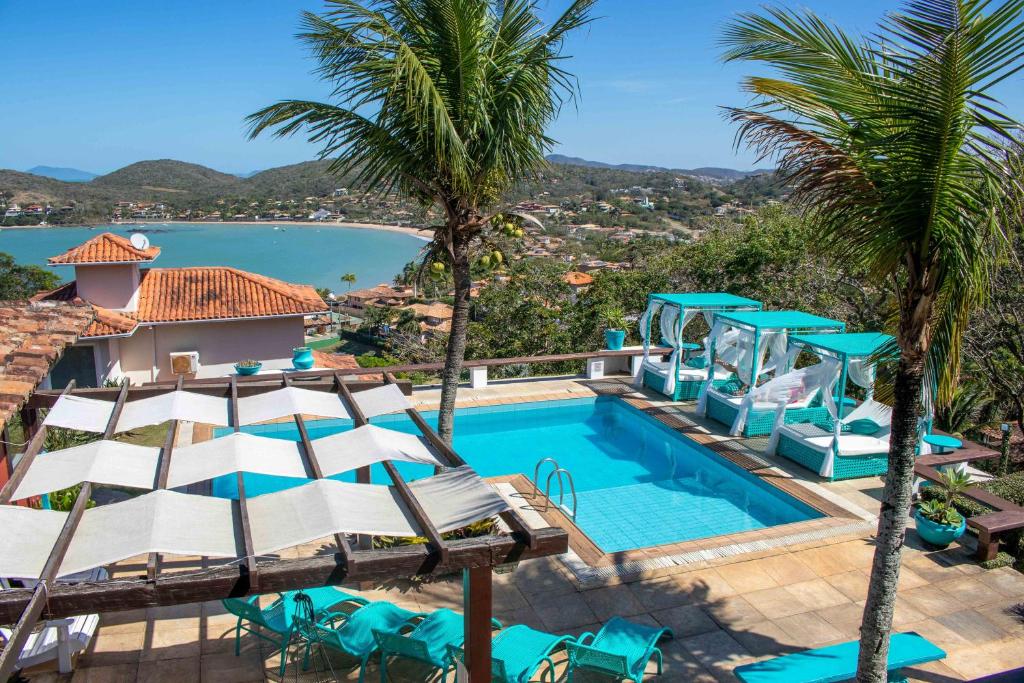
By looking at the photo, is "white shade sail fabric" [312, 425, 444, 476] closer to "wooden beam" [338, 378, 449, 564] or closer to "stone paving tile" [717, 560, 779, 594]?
"wooden beam" [338, 378, 449, 564]

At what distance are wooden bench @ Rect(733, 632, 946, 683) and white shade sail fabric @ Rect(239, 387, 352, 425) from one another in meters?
4.01

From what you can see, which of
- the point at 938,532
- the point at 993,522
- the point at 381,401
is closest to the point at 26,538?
the point at 381,401

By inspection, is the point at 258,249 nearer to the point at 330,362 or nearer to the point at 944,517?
the point at 330,362

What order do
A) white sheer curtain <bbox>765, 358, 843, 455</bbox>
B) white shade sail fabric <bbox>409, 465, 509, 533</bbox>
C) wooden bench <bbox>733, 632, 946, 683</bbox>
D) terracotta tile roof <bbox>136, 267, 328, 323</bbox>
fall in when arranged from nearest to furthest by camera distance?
white shade sail fabric <bbox>409, 465, 509, 533</bbox> < wooden bench <bbox>733, 632, 946, 683</bbox> < white sheer curtain <bbox>765, 358, 843, 455</bbox> < terracotta tile roof <bbox>136, 267, 328, 323</bbox>

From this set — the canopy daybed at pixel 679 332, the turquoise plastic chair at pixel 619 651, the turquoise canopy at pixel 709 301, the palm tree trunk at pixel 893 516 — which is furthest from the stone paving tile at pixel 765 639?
the turquoise canopy at pixel 709 301

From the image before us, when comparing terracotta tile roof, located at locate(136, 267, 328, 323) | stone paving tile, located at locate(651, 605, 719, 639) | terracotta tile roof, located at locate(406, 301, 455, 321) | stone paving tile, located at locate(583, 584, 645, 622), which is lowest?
terracotta tile roof, located at locate(406, 301, 455, 321)

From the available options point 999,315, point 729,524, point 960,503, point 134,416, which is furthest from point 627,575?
point 999,315

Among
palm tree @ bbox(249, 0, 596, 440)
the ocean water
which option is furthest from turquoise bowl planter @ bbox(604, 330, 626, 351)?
the ocean water

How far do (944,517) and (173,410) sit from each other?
8602mm

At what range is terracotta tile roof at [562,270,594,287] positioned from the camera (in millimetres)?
22344

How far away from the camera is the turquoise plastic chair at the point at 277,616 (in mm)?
5922

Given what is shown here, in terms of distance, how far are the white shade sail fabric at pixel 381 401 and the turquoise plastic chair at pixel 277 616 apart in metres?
1.70

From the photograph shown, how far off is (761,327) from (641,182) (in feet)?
252

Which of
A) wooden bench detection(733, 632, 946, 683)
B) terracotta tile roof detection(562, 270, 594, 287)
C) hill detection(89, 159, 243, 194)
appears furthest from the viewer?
hill detection(89, 159, 243, 194)
